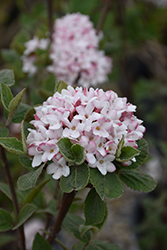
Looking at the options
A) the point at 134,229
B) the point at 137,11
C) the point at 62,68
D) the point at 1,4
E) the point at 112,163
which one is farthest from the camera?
the point at 1,4

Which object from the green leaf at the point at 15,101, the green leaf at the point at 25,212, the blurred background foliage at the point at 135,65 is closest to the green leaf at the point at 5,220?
the green leaf at the point at 25,212

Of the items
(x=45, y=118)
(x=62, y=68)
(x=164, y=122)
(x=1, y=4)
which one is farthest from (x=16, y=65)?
(x=1, y=4)

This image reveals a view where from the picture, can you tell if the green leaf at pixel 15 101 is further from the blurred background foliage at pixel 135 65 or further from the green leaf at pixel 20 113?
the blurred background foliage at pixel 135 65

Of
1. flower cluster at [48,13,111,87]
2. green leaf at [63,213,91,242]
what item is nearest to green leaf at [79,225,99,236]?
green leaf at [63,213,91,242]

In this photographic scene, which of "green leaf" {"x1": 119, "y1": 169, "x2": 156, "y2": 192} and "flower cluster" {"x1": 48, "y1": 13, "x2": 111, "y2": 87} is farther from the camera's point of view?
"flower cluster" {"x1": 48, "y1": 13, "x2": 111, "y2": 87}

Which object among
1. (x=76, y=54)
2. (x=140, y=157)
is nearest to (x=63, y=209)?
(x=140, y=157)

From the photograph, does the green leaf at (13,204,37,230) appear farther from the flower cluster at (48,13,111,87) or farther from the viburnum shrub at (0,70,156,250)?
the flower cluster at (48,13,111,87)

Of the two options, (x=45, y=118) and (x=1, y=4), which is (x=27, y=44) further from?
(x=1, y=4)
